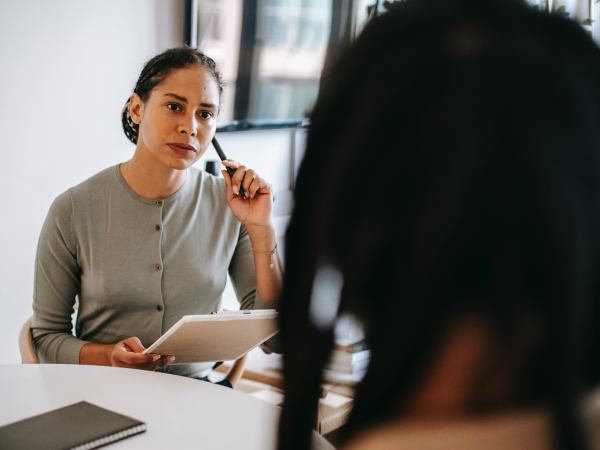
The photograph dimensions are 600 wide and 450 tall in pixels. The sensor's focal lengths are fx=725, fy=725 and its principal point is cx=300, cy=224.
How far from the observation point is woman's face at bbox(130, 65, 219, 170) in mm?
1725

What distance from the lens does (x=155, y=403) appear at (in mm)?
1200

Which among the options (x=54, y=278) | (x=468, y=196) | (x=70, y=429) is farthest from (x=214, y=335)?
(x=468, y=196)

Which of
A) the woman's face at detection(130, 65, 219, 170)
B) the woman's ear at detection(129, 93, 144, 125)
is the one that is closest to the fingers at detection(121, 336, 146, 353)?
the woman's face at detection(130, 65, 219, 170)

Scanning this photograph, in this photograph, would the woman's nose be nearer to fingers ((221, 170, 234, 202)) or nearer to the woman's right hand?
fingers ((221, 170, 234, 202))

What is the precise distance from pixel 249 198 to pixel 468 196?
4.83ft

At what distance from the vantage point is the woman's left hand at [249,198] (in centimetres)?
181

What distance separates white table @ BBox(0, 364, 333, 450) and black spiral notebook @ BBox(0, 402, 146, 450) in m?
0.02

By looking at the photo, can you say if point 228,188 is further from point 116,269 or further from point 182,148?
point 116,269

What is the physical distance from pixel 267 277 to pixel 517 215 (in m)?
1.40

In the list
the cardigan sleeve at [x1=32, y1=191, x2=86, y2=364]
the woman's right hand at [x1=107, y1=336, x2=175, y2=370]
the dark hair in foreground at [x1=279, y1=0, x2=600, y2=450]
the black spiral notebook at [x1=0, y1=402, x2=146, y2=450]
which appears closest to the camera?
the dark hair in foreground at [x1=279, y1=0, x2=600, y2=450]

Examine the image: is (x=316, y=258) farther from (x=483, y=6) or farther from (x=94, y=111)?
(x=94, y=111)

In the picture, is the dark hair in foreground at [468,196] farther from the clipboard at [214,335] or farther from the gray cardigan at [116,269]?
the gray cardigan at [116,269]

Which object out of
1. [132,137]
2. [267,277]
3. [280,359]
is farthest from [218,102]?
[280,359]

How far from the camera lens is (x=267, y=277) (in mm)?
1766
